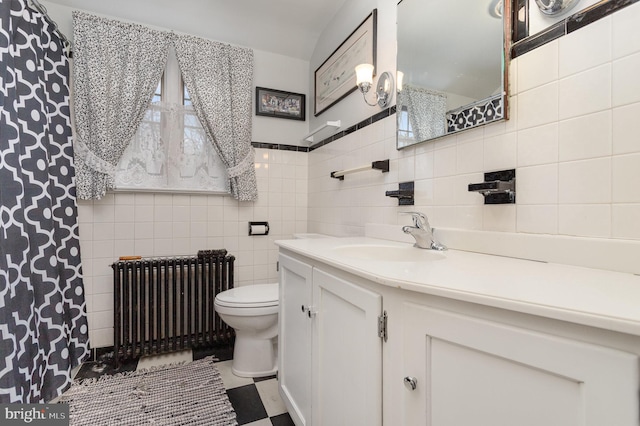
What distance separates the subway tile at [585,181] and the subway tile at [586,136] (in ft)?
0.07

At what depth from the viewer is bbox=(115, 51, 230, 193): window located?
207 centimetres

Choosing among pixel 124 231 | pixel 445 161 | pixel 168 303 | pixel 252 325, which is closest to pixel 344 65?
pixel 445 161

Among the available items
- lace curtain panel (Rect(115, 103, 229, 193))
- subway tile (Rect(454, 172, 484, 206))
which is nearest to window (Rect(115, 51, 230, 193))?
lace curtain panel (Rect(115, 103, 229, 193))

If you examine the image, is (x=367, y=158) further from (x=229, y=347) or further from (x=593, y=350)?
(x=229, y=347)

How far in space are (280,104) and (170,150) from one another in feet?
3.17

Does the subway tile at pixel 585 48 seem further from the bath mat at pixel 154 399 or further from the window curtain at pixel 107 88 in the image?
the window curtain at pixel 107 88

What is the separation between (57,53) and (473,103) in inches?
92.8

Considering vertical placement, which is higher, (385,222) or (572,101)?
(572,101)

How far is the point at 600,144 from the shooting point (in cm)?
75

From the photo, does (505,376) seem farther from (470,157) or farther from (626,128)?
(470,157)

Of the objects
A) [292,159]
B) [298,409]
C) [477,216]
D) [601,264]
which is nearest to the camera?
[601,264]

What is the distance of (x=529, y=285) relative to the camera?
0.57 meters

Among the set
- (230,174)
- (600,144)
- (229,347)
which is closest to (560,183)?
(600,144)

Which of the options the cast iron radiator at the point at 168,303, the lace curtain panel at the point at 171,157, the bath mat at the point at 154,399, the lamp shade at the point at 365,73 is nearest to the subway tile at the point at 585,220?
the lamp shade at the point at 365,73
